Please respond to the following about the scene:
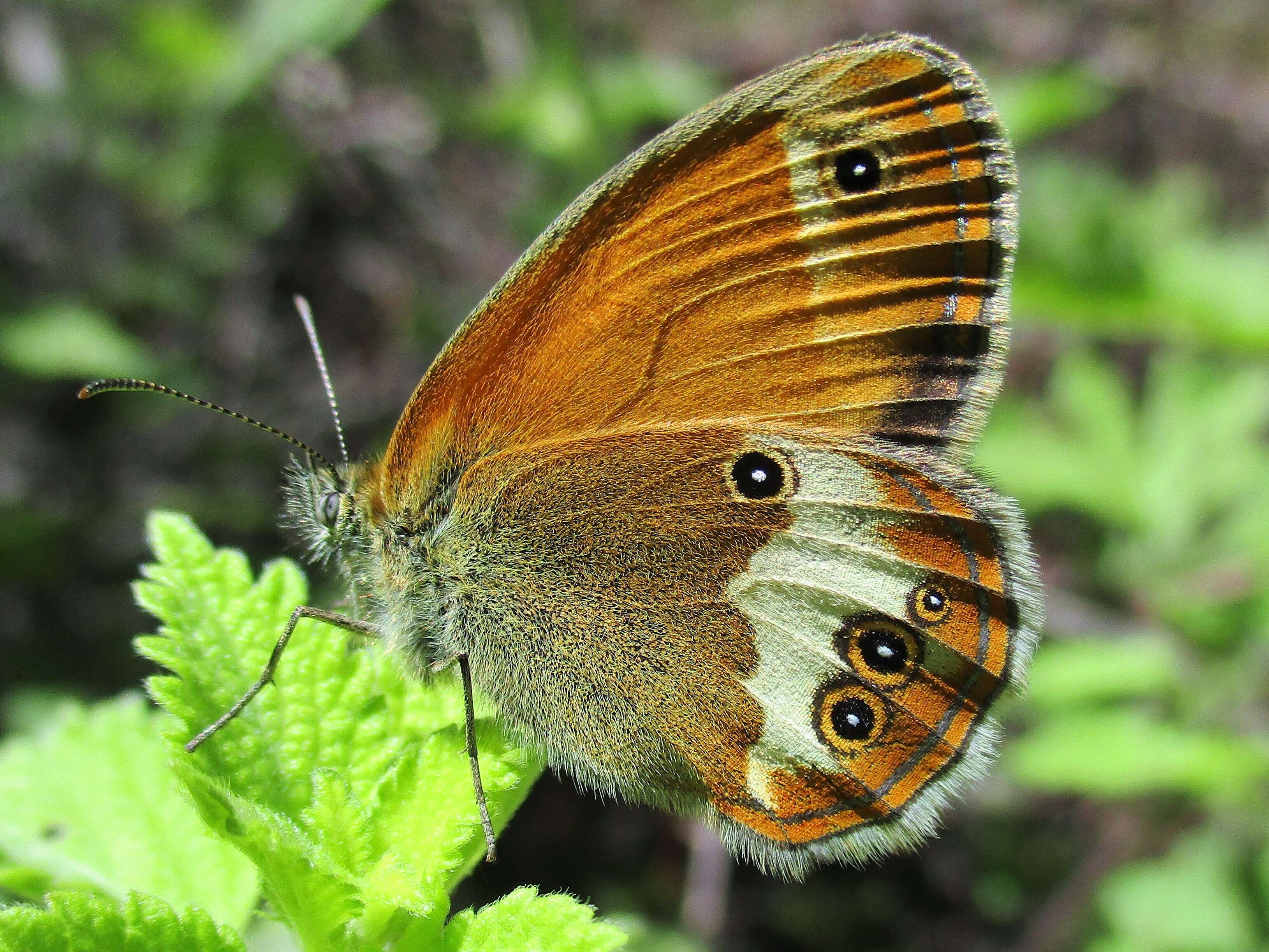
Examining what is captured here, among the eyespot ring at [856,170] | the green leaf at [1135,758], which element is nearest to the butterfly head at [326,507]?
the eyespot ring at [856,170]

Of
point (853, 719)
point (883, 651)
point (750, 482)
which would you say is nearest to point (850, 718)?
point (853, 719)

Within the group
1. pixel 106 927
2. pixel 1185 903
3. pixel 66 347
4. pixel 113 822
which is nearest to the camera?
pixel 106 927

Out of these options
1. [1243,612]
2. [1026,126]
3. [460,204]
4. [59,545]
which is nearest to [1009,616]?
[1243,612]

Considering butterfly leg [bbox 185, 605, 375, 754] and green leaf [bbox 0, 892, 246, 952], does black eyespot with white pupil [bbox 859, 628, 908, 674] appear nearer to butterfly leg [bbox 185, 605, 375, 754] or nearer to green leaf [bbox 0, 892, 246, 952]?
butterfly leg [bbox 185, 605, 375, 754]

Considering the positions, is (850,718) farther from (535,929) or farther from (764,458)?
(535,929)

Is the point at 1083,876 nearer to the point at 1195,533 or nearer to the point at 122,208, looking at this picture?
the point at 1195,533

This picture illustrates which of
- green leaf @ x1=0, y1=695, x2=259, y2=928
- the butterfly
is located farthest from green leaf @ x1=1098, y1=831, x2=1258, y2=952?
green leaf @ x1=0, y1=695, x2=259, y2=928

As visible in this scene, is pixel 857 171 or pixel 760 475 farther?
pixel 760 475
